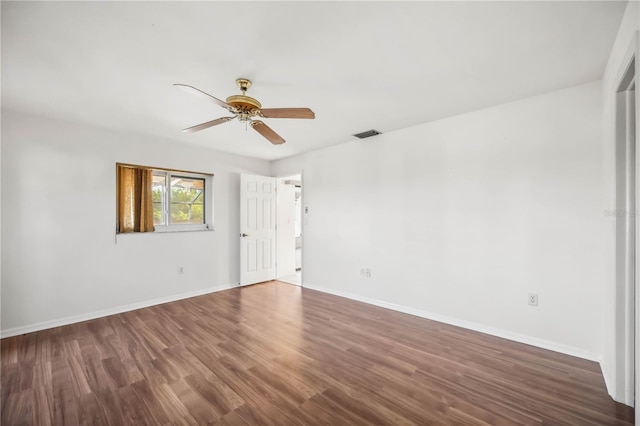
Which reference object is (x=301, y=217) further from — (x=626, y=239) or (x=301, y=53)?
(x=626, y=239)

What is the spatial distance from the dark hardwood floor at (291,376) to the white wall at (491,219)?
1.04 ft

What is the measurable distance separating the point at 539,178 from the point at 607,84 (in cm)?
85

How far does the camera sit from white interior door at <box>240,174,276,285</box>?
16.1 ft

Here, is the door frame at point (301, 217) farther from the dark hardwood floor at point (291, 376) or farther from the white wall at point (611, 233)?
the white wall at point (611, 233)

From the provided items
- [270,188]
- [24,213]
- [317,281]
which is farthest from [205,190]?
[317,281]

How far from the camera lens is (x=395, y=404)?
1.83 metres

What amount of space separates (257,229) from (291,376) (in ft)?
10.7

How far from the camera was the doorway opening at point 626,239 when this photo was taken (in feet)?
5.87

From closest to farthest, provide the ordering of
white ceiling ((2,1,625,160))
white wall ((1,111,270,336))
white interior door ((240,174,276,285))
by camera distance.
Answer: white ceiling ((2,1,625,160)) < white wall ((1,111,270,336)) < white interior door ((240,174,276,285))

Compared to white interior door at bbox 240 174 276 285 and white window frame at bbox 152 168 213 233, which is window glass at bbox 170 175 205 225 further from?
white interior door at bbox 240 174 276 285

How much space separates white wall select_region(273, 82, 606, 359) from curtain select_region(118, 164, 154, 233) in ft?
9.89

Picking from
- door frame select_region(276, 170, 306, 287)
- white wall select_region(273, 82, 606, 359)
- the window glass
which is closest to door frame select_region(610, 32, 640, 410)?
white wall select_region(273, 82, 606, 359)

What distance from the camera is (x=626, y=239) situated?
1.82 metres

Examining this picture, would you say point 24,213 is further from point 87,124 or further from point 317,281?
point 317,281
